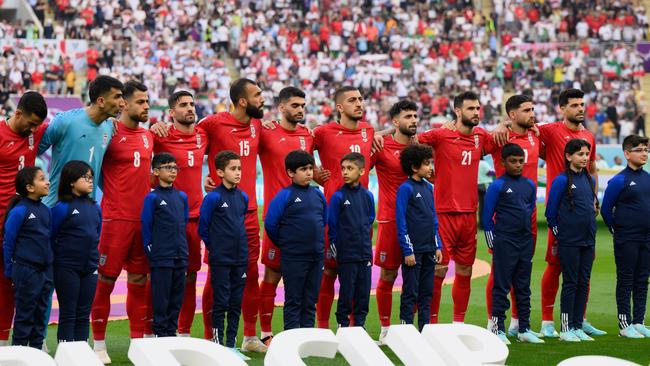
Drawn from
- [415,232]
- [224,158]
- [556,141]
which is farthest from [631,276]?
[224,158]

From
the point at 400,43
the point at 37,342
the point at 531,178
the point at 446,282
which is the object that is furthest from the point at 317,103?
the point at 37,342

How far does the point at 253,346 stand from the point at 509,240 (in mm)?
2608

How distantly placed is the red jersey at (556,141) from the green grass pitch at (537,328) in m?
1.62

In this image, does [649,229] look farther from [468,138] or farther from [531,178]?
[468,138]

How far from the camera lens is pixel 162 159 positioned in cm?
1052

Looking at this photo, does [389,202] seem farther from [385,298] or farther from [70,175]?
[70,175]

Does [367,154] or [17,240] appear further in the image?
[367,154]

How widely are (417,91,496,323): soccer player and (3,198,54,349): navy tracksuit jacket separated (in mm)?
3853

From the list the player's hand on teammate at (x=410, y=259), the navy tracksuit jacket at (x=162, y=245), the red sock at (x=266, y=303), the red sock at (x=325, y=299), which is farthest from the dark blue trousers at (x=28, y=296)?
the player's hand on teammate at (x=410, y=259)

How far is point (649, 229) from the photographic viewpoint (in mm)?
12102

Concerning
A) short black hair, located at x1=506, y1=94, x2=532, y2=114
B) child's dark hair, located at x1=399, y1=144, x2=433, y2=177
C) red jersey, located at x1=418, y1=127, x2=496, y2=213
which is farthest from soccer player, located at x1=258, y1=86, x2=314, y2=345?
short black hair, located at x1=506, y1=94, x2=532, y2=114

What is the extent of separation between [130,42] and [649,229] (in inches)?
1060

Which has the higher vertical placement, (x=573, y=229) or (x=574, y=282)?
(x=573, y=229)

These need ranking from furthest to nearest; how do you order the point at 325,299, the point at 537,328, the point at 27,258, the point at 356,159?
1. the point at 537,328
2. the point at 325,299
3. the point at 356,159
4. the point at 27,258
